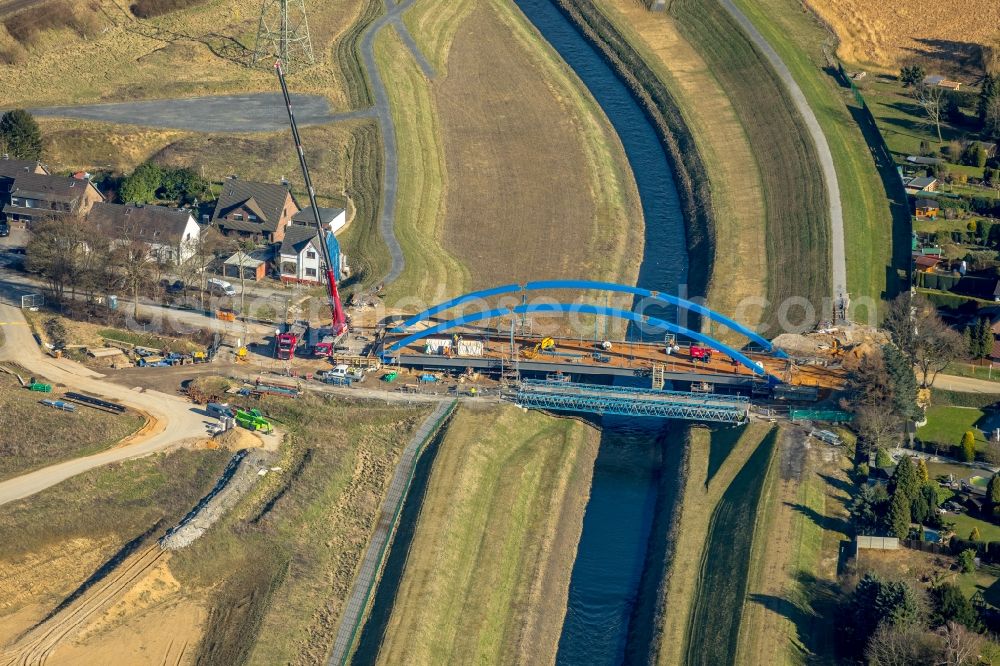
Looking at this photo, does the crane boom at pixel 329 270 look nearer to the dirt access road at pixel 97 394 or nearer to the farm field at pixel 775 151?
the dirt access road at pixel 97 394

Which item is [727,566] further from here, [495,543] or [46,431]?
[46,431]

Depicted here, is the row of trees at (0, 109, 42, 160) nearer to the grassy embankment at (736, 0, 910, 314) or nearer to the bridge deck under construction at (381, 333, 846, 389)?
the bridge deck under construction at (381, 333, 846, 389)

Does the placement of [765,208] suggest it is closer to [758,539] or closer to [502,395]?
[502,395]

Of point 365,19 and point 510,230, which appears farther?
point 365,19

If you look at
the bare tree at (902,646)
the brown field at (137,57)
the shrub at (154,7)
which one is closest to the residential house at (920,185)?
the brown field at (137,57)

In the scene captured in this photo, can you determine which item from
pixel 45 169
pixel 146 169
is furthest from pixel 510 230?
pixel 45 169
